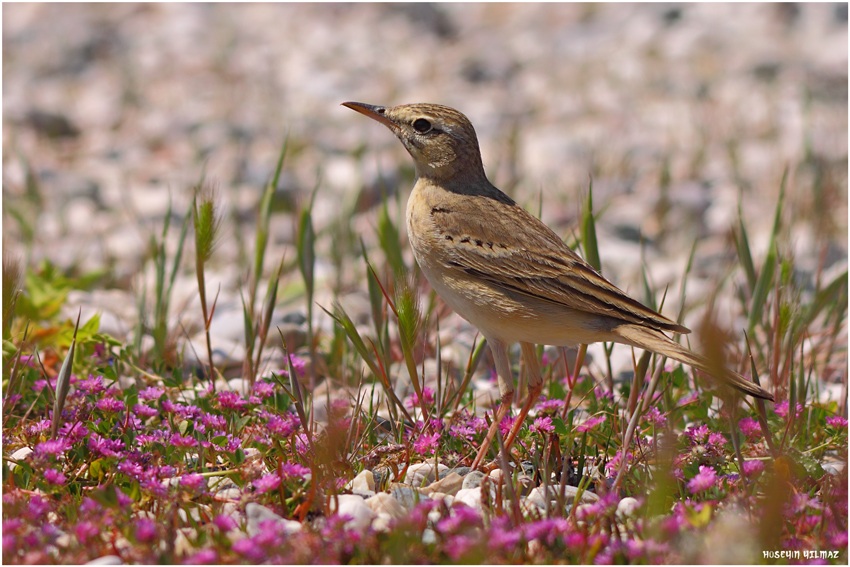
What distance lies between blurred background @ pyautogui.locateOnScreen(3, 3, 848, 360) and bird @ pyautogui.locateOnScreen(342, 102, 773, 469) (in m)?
2.17

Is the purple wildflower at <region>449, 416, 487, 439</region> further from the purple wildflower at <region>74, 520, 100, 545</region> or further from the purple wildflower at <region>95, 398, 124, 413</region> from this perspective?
the purple wildflower at <region>74, 520, 100, 545</region>

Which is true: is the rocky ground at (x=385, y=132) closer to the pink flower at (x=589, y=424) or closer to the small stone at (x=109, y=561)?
the pink flower at (x=589, y=424)

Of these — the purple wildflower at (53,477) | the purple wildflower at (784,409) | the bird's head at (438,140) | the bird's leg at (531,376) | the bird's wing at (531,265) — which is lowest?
the purple wildflower at (53,477)

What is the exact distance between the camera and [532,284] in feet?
13.0

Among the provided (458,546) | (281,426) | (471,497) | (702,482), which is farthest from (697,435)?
(281,426)

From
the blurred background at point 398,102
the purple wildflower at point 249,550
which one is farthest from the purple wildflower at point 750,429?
the blurred background at point 398,102

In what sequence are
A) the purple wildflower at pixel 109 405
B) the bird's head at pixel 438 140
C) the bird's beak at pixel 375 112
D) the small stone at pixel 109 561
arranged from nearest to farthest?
the small stone at pixel 109 561 → the purple wildflower at pixel 109 405 → the bird's head at pixel 438 140 → the bird's beak at pixel 375 112

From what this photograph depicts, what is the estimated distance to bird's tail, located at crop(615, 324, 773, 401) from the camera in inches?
126

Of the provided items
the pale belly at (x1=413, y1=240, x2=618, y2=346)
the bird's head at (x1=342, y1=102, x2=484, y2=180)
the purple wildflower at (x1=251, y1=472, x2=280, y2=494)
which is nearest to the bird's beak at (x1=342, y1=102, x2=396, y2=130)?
the bird's head at (x1=342, y1=102, x2=484, y2=180)

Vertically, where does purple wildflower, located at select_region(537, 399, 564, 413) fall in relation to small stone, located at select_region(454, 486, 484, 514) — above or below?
above

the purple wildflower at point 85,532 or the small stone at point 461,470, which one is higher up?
the purple wildflower at point 85,532

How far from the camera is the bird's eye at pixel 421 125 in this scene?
→ 15.1ft

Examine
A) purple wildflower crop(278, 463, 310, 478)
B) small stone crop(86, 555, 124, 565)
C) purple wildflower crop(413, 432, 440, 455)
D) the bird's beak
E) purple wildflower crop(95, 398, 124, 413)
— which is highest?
the bird's beak

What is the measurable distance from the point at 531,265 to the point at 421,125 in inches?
38.6
